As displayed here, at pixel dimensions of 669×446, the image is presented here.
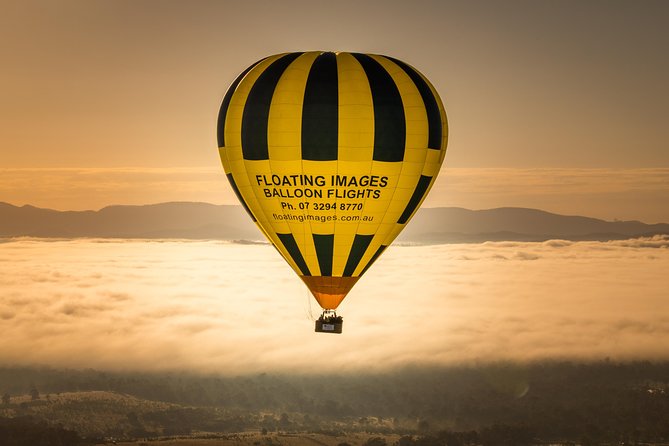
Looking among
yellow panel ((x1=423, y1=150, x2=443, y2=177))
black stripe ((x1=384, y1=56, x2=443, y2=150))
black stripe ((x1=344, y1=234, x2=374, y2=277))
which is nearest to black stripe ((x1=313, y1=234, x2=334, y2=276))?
black stripe ((x1=344, y1=234, x2=374, y2=277))

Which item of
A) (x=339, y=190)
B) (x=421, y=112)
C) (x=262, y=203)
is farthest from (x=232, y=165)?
(x=421, y=112)

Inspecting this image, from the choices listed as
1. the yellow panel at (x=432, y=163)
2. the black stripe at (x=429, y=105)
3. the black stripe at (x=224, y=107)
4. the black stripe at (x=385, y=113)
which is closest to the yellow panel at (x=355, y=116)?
the black stripe at (x=385, y=113)

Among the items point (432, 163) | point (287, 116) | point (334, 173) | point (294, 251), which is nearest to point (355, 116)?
point (334, 173)

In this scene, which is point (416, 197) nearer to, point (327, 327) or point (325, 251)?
point (325, 251)

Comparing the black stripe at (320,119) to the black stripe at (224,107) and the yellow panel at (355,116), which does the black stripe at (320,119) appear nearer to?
the yellow panel at (355,116)

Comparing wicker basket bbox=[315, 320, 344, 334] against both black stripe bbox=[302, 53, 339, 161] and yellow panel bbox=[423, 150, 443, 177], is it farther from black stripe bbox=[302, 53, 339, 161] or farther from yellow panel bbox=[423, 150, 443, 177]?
yellow panel bbox=[423, 150, 443, 177]

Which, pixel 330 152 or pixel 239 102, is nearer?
pixel 330 152

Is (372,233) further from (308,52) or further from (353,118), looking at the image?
(308,52)
